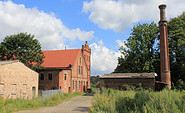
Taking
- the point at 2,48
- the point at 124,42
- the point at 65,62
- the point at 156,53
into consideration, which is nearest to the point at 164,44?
the point at 156,53

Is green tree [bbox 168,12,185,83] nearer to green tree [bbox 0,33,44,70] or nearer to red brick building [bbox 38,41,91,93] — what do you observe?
red brick building [bbox 38,41,91,93]

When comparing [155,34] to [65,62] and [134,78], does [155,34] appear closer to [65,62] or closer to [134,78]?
[134,78]

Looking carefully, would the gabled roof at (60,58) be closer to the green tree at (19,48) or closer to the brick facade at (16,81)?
the green tree at (19,48)

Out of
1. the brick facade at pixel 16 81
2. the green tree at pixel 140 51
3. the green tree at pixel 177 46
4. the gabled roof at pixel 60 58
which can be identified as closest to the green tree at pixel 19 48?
the brick facade at pixel 16 81

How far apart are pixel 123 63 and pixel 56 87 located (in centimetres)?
1506

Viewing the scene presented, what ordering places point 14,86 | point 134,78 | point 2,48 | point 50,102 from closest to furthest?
point 50,102 → point 14,86 → point 134,78 → point 2,48

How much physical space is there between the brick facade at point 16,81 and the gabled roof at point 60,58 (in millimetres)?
10672

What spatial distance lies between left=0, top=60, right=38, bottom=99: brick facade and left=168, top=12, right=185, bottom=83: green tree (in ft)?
85.8

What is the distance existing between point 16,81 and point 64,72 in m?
12.7

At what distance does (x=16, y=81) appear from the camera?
2284 cm

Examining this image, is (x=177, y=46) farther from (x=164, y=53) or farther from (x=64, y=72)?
(x=64, y=72)

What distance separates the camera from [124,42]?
131 feet

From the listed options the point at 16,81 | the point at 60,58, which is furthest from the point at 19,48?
the point at 60,58

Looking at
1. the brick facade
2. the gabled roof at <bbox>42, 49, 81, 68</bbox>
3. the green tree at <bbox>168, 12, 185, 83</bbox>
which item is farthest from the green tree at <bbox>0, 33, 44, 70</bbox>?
the green tree at <bbox>168, 12, 185, 83</bbox>
